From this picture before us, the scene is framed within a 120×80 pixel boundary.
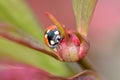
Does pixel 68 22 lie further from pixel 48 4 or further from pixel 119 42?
pixel 119 42

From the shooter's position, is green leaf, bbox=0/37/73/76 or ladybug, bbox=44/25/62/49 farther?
green leaf, bbox=0/37/73/76

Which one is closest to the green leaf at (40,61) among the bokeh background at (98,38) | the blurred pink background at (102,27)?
the bokeh background at (98,38)

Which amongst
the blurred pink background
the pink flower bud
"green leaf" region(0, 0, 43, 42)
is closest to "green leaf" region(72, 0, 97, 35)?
the pink flower bud

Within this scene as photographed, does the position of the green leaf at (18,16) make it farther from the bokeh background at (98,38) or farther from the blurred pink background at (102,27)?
the blurred pink background at (102,27)

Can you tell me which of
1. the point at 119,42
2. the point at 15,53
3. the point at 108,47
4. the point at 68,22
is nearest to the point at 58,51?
the point at 15,53

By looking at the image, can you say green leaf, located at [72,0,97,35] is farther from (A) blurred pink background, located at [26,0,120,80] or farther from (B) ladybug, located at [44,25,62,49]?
(A) blurred pink background, located at [26,0,120,80]

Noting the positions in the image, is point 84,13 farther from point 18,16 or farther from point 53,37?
point 18,16

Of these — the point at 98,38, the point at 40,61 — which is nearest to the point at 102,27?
the point at 98,38
